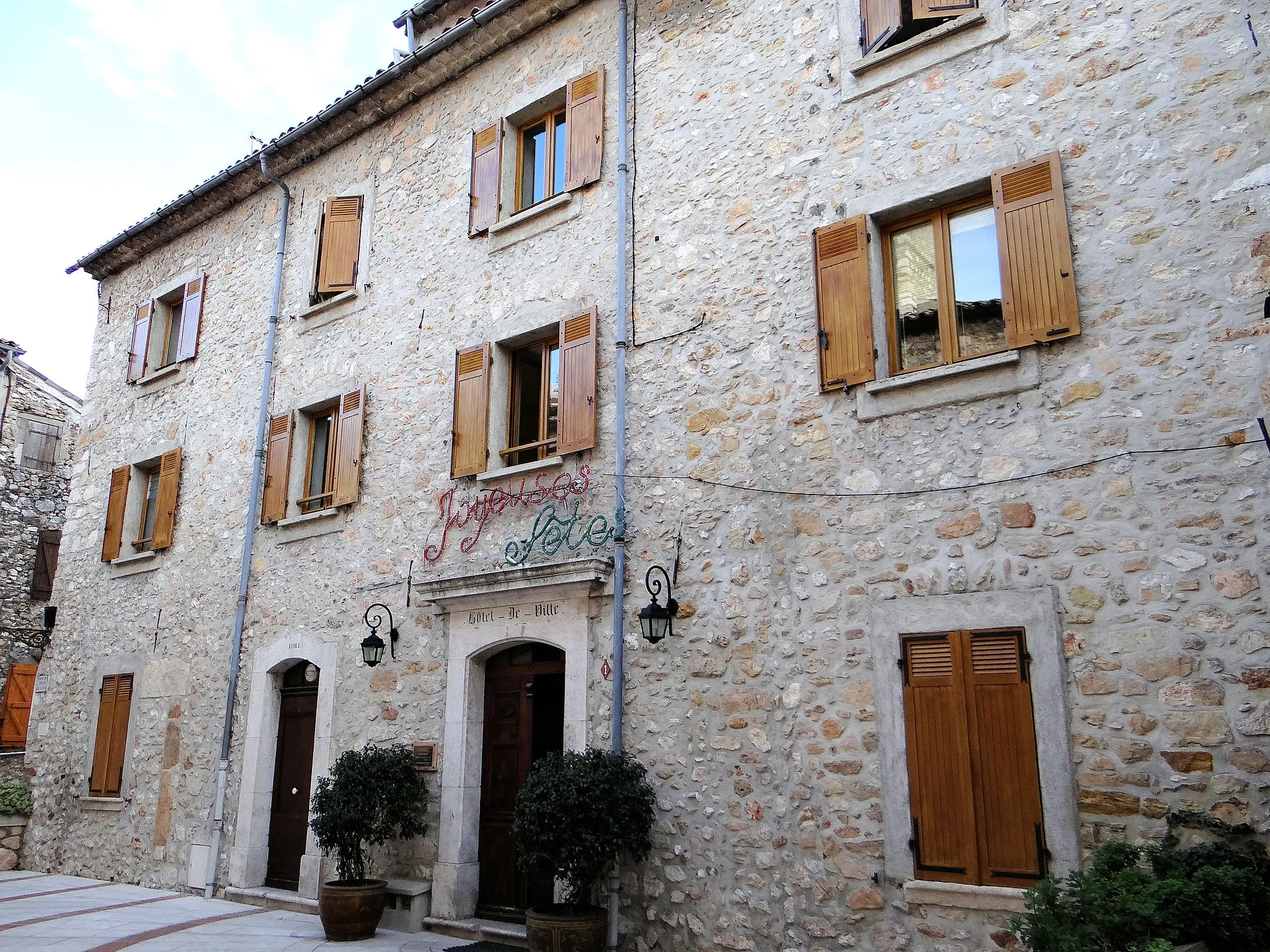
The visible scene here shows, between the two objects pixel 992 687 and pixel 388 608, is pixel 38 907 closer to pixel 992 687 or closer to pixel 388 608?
pixel 388 608

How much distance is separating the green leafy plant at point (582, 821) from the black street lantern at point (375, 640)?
267 cm

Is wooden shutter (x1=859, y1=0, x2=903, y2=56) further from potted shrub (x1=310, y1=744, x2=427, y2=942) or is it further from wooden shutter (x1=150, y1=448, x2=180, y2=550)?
wooden shutter (x1=150, y1=448, x2=180, y2=550)

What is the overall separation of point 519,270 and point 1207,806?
23.0 feet

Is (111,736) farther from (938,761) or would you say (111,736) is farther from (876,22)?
(876,22)

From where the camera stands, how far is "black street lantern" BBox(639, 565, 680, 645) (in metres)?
7.44

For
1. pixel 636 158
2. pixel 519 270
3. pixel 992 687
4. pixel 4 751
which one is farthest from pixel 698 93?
pixel 4 751

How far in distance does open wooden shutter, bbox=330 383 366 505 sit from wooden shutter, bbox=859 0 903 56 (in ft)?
19.7

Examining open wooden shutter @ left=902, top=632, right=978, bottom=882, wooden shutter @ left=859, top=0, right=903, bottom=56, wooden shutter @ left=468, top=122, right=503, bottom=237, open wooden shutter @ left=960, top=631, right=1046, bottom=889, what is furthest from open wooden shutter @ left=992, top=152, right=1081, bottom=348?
wooden shutter @ left=468, top=122, right=503, bottom=237

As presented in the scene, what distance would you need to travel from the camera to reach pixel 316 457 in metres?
11.5

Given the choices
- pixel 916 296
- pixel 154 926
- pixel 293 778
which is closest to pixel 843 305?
pixel 916 296

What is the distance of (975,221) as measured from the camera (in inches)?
279

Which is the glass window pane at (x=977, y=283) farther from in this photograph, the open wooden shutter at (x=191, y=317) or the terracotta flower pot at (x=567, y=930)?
the open wooden shutter at (x=191, y=317)

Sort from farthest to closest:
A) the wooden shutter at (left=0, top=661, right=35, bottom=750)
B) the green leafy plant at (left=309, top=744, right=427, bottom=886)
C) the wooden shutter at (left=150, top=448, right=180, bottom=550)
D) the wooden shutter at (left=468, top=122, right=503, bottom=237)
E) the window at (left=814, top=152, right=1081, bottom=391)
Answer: the wooden shutter at (left=0, top=661, right=35, bottom=750), the wooden shutter at (left=150, top=448, right=180, bottom=550), the wooden shutter at (left=468, top=122, right=503, bottom=237), the green leafy plant at (left=309, top=744, right=427, bottom=886), the window at (left=814, top=152, right=1081, bottom=391)

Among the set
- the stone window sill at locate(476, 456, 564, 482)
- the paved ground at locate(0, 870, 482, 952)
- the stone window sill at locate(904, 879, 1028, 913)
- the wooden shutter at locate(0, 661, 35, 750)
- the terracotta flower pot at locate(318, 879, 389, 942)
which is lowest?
the paved ground at locate(0, 870, 482, 952)
